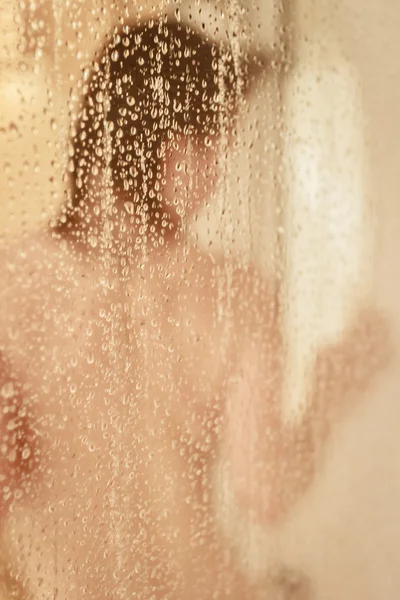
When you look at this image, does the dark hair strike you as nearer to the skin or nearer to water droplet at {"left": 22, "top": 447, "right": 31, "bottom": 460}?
the skin

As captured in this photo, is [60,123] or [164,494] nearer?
[60,123]

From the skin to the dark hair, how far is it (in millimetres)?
23

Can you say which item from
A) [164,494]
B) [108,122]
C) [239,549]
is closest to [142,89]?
[108,122]

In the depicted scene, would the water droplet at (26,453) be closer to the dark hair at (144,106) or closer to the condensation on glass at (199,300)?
the condensation on glass at (199,300)

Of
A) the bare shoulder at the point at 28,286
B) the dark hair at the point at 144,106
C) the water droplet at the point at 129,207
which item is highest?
the dark hair at the point at 144,106

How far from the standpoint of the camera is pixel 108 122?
38cm

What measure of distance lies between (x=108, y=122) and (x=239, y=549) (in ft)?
1.28

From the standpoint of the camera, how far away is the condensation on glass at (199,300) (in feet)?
1.08

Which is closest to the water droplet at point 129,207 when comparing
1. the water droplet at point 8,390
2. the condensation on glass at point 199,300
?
the condensation on glass at point 199,300

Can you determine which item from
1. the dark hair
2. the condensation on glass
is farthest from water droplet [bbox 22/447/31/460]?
the dark hair

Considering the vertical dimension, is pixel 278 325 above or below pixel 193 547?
above

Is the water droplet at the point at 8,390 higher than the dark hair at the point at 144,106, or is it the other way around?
the dark hair at the point at 144,106

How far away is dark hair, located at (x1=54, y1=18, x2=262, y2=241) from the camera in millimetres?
360

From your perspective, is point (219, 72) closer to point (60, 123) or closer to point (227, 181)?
point (227, 181)
